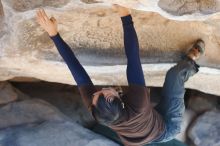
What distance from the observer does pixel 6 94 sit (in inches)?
99.7

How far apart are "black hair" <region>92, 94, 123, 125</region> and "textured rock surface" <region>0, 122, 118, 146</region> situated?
2.87ft

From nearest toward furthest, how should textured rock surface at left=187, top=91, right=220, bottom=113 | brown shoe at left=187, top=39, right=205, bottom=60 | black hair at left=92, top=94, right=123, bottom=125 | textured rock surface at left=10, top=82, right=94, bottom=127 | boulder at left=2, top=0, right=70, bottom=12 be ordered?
1. black hair at left=92, top=94, right=123, bottom=125
2. boulder at left=2, top=0, right=70, bottom=12
3. brown shoe at left=187, top=39, right=205, bottom=60
4. textured rock surface at left=10, top=82, right=94, bottom=127
5. textured rock surface at left=187, top=91, right=220, bottom=113

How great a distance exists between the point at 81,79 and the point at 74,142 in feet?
2.69

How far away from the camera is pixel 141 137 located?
1.77 metres

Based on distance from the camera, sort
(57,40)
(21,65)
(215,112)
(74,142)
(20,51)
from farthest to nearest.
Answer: (215,112), (74,142), (21,65), (20,51), (57,40)

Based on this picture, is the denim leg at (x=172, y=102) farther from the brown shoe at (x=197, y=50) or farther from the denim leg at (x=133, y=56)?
the denim leg at (x=133, y=56)

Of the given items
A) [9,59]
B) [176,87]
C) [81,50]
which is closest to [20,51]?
[9,59]

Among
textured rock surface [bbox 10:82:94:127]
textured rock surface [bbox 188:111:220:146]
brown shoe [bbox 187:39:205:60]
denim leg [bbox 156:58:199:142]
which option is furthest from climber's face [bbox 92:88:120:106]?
textured rock surface [bbox 188:111:220:146]

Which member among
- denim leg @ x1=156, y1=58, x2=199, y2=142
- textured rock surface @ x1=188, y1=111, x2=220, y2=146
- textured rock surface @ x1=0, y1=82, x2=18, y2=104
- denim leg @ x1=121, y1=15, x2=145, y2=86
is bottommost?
textured rock surface @ x1=188, y1=111, x2=220, y2=146

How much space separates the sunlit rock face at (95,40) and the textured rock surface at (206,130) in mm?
582

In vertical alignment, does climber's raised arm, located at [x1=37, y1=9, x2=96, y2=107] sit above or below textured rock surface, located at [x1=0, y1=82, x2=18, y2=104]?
above

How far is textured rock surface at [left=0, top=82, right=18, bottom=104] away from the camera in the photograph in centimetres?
252

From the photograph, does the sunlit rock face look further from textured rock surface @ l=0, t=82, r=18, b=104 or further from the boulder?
textured rock surface @ l=0, t=82, r=18, b=104

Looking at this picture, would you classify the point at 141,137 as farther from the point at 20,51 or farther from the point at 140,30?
the point at 20,51
